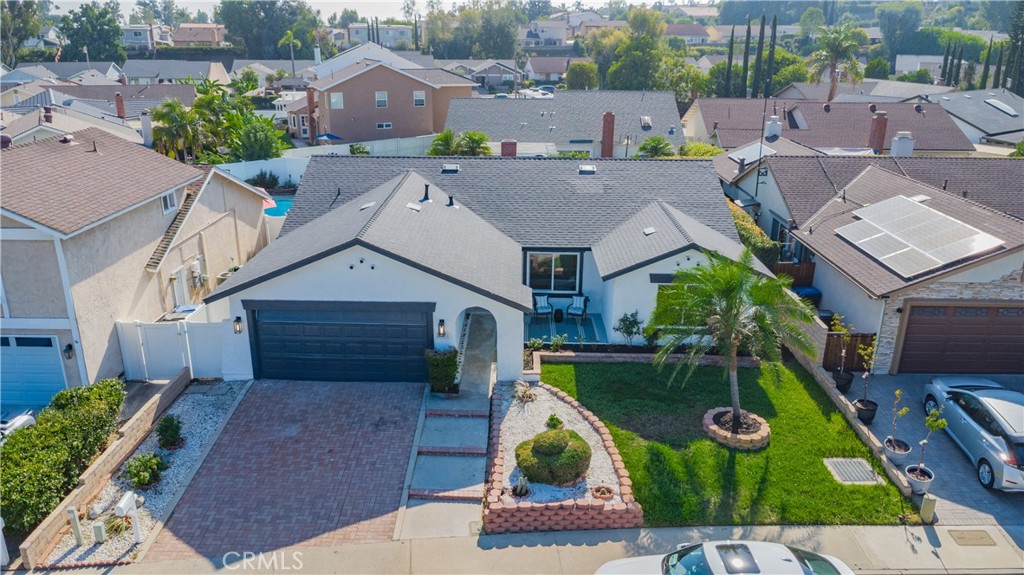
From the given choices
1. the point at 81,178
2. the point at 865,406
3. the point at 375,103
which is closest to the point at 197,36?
the point at 375,103

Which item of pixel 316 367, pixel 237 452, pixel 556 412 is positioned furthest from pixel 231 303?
pixel 556 412

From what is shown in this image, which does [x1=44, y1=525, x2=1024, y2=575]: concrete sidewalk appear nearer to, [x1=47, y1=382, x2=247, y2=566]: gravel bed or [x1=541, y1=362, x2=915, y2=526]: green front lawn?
[x1=541, y1=362, x2=915, y2=526]: green front lawn

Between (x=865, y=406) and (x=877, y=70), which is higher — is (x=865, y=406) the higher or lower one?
the lower one

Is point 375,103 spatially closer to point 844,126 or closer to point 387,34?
point 844,126

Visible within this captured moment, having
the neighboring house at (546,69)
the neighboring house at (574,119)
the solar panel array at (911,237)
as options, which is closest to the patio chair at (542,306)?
the solar panel array at (911,237)

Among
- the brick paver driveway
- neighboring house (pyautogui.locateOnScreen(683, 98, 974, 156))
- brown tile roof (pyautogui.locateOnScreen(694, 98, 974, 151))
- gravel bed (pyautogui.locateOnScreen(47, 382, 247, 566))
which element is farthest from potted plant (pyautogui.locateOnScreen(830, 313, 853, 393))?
brown tile roof (pyautogui.locateOnScreen(694, 98, 974, 151))
